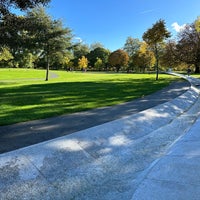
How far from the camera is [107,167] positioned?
17.8 ft

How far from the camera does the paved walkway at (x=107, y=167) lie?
166 inches

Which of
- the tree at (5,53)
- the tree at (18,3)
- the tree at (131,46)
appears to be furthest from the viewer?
the tree at (131,46)

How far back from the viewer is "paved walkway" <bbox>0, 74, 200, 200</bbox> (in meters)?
4.22

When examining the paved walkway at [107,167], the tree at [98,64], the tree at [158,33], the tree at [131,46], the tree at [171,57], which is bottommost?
the paved walkway at [107,167]

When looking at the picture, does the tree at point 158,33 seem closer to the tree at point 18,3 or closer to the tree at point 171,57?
the tree at point 171,57

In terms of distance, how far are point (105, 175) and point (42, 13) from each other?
27622 mm

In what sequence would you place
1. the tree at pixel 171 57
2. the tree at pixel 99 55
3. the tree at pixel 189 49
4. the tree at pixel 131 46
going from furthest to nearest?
the tree at pixel 99 55
the tree at pixel 131 46
the tree at pixel 171 57
the tree at pixel 189 49

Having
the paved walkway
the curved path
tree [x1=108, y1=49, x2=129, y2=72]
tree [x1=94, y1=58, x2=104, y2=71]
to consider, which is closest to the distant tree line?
the curved path

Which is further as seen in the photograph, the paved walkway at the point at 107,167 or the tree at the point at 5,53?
the tree at the point at 5,53

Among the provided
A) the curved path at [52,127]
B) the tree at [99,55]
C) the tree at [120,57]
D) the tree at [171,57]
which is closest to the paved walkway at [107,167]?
the curved path at [52,127]

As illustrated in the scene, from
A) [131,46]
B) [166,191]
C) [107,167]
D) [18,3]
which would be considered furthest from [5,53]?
[131,46]

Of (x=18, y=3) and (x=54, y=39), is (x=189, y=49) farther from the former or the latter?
(x=18, y=3)

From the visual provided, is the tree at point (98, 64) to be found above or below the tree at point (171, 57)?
below

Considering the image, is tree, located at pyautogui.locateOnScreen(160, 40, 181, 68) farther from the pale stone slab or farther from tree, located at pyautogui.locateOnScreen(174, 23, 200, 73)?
the pale stone slab
